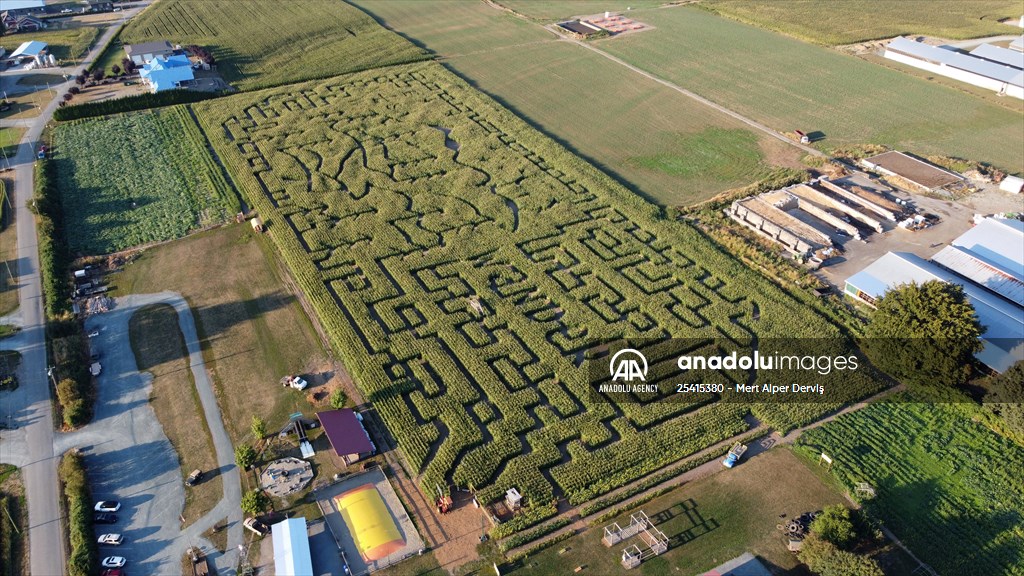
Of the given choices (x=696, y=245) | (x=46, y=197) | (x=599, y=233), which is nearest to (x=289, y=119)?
(x=46, y=197)

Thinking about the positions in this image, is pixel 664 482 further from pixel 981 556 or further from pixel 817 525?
pixel 981 556

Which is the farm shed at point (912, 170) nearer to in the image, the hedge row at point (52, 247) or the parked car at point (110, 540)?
the parked car at point (110, 540)

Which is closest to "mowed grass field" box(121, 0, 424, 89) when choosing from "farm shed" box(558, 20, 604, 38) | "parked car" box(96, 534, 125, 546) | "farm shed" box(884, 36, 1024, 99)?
"farm shed" box(558, 20, 604, 38)

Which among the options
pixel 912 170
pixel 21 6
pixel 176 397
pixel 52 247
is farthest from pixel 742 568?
pixel 21 6

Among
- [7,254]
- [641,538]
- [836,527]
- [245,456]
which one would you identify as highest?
[7,254]

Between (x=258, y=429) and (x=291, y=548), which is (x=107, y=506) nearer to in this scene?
(x=258, y=429)
